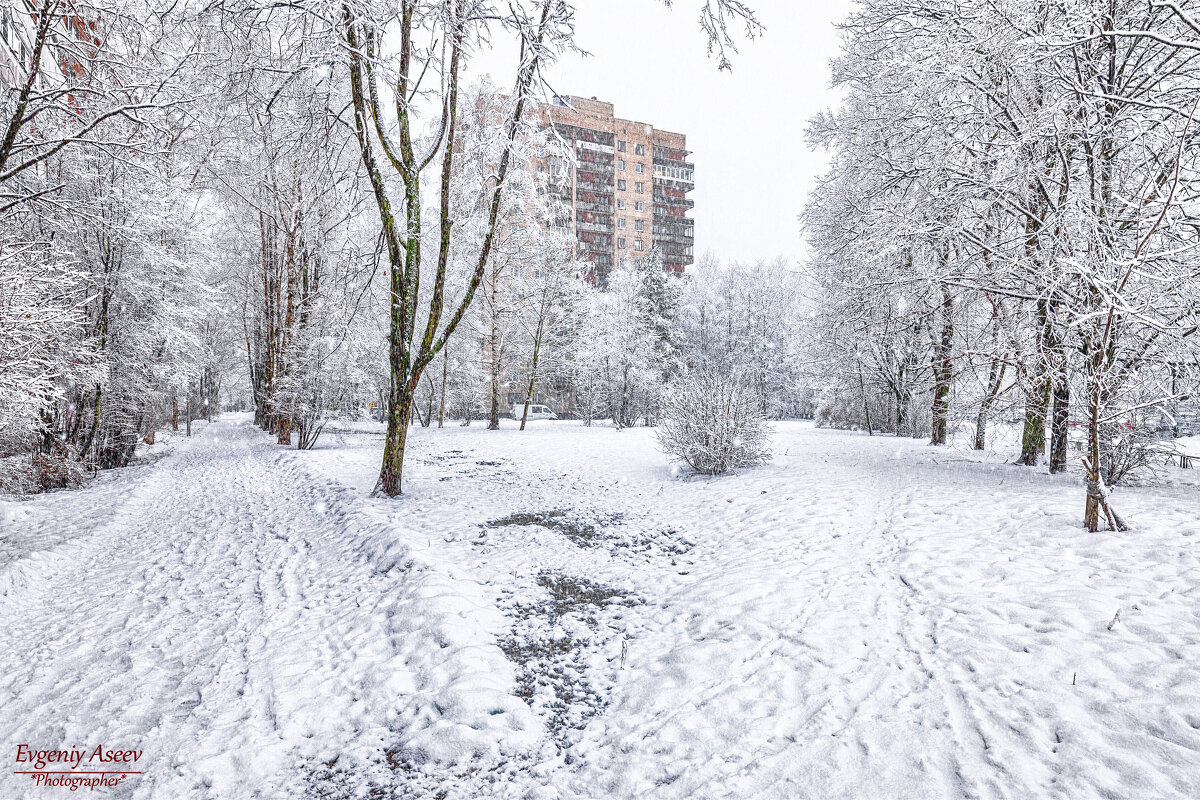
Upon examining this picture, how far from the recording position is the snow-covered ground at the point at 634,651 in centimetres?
267

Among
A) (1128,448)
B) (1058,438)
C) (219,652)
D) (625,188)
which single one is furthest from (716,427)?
(625,188)

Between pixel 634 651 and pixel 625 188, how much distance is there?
194 ft

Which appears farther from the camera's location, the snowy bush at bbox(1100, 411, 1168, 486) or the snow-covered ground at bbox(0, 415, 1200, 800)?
the snowy bush at bbox(1100, 411, 1168, 486)

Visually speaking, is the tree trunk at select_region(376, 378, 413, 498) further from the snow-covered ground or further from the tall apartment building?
the tall apartment building

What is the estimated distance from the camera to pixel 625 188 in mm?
57375

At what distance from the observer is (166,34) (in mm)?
6086

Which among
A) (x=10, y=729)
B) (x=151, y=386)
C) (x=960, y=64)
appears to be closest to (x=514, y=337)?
(x=151, y=386)

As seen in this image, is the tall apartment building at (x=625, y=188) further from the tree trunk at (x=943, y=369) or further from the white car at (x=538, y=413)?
the tree trunk at (x=943, y=369)

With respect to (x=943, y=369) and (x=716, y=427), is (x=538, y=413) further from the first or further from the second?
(x=943, y=369)

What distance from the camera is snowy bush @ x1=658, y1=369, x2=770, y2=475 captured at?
980 cm

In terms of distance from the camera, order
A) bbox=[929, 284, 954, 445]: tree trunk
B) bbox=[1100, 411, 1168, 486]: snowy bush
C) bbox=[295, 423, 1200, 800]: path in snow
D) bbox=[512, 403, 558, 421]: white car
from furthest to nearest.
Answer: bbox=[512, 403, 558, 421]: white car
bbox=[929, 284, 954, 445]: tree trunk
bbox=[1100, 411, 1168, 486]: snowy bush
bbox=[295, 423, 1200, 800]: path in snow

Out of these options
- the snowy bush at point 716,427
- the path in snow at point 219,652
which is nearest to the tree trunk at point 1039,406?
the snowy bush at point 716,427

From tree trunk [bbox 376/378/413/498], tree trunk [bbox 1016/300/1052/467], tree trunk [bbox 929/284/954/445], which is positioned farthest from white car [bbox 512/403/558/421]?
tree trunk [bbox 1016/300/1052/467]

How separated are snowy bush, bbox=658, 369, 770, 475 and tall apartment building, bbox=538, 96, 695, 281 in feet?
147
